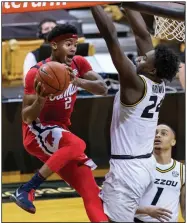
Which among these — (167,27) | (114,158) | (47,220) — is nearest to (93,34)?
(47,220)

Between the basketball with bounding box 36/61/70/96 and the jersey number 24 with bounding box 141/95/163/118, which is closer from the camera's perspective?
the basketball with bounding box 36/61/70/96

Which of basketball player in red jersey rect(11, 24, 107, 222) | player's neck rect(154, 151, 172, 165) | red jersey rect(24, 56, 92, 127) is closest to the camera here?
basketball player in red jersey rect(11, 24, 107, 222)

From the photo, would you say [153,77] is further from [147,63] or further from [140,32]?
[140,32]

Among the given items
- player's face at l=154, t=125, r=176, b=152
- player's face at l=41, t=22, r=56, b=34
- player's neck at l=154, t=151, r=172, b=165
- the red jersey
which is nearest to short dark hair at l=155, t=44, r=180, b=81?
the red jersey

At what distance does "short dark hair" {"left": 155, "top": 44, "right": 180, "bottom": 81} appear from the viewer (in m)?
6.16

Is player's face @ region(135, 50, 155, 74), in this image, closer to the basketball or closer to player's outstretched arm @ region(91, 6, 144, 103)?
player's outstretched arm @ region(91, 6, 144, 103)

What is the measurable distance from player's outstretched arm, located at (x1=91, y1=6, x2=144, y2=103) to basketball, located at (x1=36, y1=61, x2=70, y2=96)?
15.0 inches

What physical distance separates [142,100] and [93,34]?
24.3 ft

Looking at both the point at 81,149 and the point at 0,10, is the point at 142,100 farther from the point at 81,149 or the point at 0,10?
the point at 0,10

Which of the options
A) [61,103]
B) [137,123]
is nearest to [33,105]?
[61,103]

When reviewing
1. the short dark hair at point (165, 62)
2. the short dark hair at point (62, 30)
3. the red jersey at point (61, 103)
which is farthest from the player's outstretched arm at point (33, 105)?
the short dark hair at point (165, 62)

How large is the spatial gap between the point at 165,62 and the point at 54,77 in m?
0.85

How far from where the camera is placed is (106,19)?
617cm

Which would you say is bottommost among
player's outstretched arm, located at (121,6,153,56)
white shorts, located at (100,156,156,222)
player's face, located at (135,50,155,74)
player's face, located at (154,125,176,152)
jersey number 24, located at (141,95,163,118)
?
white shorts, located at (100,156,156,222)
